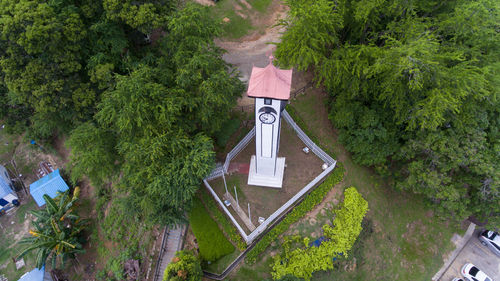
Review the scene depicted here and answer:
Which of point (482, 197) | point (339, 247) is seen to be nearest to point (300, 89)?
point (339, 247)

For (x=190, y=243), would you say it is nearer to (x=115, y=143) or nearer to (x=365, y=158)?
(x=115, y=143)

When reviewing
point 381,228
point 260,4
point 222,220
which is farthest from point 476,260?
point 260,4

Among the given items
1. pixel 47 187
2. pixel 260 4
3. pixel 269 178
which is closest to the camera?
pixel 269 178

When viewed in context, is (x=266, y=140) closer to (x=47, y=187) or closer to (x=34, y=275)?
(x=34, y=275)

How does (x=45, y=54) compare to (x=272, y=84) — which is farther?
(x=45, y=54)

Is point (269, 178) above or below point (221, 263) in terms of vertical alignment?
above

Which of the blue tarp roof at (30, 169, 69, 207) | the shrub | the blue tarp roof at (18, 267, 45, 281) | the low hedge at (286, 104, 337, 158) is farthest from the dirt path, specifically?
the blue tarp roof at (18, 267, 45, 281)
